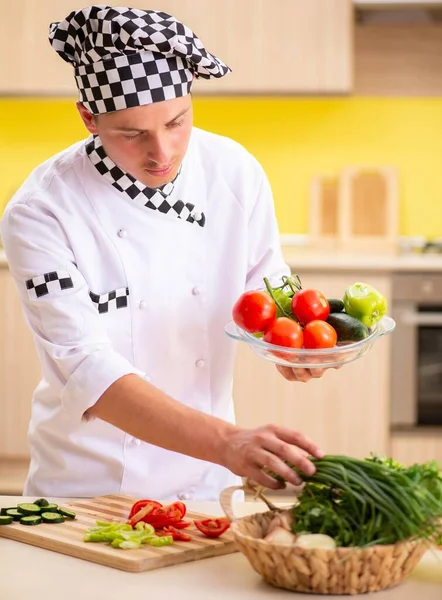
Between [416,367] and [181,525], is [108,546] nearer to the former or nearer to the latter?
[181,525]

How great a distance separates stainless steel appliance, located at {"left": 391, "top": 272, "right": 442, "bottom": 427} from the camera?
12.2ft

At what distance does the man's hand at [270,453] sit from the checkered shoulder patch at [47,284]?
0.46 m

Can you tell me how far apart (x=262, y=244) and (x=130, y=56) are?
56cm

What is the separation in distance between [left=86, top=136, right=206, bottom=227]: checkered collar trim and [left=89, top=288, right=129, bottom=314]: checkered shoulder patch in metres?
0.18

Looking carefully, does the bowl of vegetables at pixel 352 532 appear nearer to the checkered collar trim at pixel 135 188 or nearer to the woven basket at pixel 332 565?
the woven basket at pixel 332 565

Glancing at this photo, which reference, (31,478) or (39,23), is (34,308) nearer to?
(31,478)

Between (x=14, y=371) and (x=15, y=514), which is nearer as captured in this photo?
(x=15, y=514)

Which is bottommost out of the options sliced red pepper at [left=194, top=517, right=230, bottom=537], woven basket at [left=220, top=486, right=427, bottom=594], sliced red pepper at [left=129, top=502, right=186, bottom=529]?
sliced red pepper at [left=194, top=517, right=230, bottom=537]

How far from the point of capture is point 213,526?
5.06 feet

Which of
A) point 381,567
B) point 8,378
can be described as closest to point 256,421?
point 8,378

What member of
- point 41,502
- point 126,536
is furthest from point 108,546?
point 41,502

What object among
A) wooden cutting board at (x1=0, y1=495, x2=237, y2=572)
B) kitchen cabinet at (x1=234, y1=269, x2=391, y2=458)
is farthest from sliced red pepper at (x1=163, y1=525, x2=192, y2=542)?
kitchen cabinet at (x1=234, y1=269, x2=391, y2=458)

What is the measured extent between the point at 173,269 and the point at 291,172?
96.1 inches

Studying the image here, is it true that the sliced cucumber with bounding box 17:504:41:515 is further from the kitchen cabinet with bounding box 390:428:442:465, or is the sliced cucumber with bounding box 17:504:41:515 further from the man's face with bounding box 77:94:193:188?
the kitchen cabinet with bounding box 390:428:442:465
